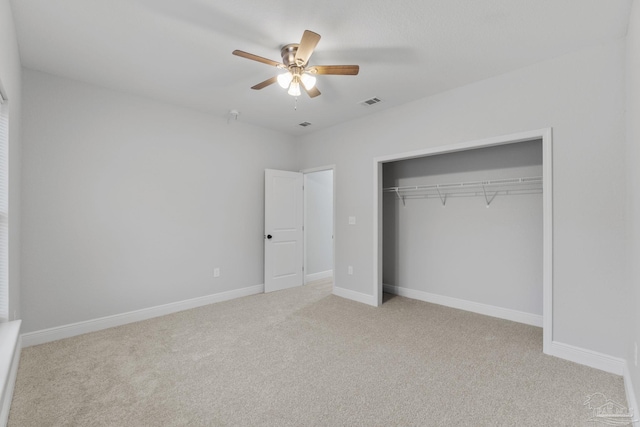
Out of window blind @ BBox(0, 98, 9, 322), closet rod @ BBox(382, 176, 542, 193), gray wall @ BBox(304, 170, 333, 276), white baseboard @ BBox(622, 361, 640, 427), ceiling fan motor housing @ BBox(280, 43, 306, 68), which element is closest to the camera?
white baseboard @ BBox(622, 361, 640, 427)

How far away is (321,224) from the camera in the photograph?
6.06 meters

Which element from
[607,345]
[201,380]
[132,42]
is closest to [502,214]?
[607,345]

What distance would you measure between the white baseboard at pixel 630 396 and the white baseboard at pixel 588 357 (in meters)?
0.07

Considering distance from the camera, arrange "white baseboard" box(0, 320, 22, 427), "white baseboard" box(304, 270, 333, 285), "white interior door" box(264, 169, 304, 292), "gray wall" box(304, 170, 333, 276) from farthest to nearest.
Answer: "gray wall" box(304, 170, 333, 276), "white baseboard" box(304, 270, 333, 285), "white interior door" box(264, 169, 304, 292), "white baseboard" box(0, 320, 22, 427)

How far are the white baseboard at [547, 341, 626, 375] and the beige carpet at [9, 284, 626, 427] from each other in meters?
0.09

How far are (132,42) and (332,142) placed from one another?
293cm

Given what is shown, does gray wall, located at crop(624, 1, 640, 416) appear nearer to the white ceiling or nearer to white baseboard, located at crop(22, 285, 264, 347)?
the white ceiling

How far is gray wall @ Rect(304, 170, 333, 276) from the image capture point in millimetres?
5777

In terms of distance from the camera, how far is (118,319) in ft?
11.3

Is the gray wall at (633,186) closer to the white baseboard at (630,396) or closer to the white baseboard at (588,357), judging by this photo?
the white baseboard at (630,396)

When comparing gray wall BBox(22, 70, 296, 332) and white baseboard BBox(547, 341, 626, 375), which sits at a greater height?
gray wall BBox(22, 70, 296, 332)

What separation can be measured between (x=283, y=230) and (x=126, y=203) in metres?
2.30

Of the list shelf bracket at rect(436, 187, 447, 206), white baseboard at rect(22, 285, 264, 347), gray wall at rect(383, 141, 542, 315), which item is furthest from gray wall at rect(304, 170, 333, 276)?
shelf bracket at rect(436, 187, 447, 206)

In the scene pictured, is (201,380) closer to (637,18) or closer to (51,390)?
(51,390)
